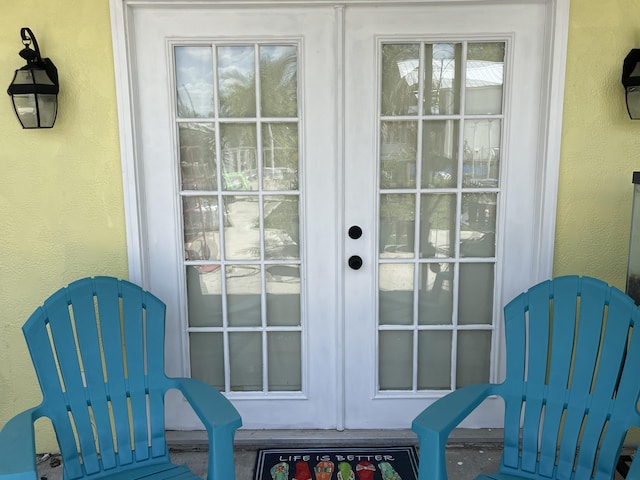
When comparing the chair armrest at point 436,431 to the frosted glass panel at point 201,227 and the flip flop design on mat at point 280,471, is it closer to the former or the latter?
the flip flop design on mat at point 280,471

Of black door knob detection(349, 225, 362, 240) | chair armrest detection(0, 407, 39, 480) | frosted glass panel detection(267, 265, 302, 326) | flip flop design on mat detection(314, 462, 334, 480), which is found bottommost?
flip flop design on mat detection(314, 462, 334, 480)

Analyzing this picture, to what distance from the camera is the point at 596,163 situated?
2.24 metres

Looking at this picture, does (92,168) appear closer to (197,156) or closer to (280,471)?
(197,156)

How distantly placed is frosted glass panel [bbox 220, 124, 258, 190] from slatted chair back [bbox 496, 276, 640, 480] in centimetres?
128

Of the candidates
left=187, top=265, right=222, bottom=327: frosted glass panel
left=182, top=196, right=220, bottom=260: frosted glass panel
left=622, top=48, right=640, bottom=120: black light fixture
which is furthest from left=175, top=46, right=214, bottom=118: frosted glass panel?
left=622, top=48, right=640, bottom=120: black light fixture

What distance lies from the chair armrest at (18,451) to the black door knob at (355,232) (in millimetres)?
1461

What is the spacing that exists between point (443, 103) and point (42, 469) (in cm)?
253

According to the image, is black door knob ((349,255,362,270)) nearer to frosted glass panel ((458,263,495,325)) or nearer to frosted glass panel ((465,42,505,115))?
frosted glass panel ((458,263,495,325))

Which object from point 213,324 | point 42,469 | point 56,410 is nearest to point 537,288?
point 213,324

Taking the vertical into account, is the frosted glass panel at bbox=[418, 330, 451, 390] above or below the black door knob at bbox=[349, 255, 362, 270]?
below

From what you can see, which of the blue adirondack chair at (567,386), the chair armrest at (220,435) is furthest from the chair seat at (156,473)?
the blue adirondack chair at (567,386)

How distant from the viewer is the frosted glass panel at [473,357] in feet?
8.23

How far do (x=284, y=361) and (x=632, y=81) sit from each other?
6.55 feet

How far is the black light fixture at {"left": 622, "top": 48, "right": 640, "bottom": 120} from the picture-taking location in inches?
81.4
